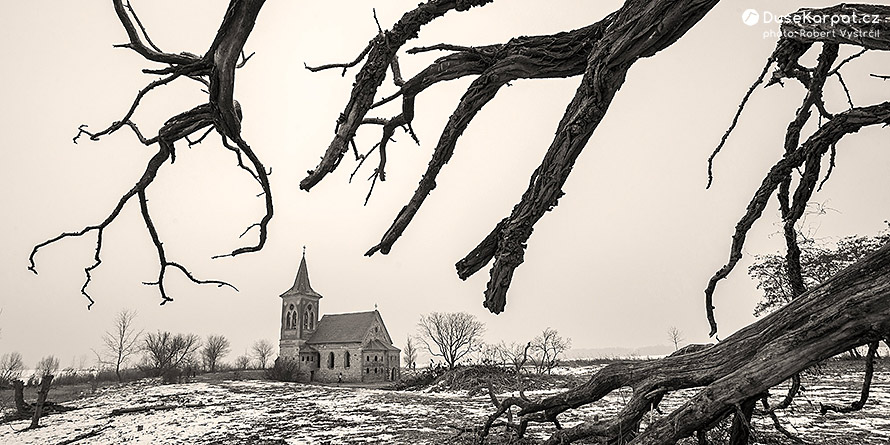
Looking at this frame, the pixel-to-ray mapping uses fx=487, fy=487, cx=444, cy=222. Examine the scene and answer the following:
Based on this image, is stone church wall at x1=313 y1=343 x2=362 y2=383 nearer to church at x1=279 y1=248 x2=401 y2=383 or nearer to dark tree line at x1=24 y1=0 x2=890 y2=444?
church at x1=279 y1=248 x2=401 y2=383

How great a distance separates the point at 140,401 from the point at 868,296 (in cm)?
2004

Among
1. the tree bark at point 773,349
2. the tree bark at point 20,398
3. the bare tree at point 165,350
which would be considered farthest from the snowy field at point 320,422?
the bare tree at point 165,350

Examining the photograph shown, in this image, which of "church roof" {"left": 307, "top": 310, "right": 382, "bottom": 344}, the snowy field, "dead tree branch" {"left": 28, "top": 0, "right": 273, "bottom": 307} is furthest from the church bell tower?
"dead tree branch" {"left": 28, "top": 0, "right": 273, "bottom": 307}

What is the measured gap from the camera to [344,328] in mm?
48969

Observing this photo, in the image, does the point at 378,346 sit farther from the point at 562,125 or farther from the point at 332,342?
the point at 562,125

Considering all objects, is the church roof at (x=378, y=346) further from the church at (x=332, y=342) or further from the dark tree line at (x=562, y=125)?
the dark tree line at (x=562, y=125)

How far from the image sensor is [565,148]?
2.17 meters

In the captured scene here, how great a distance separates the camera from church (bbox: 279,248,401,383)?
46.3 meters

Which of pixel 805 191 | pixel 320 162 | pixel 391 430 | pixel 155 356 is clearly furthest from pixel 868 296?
pixel 155 356

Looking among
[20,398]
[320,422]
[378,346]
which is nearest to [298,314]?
[378,346]

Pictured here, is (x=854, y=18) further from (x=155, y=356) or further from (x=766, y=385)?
(x=155, y=356)

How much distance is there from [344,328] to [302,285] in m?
6.26

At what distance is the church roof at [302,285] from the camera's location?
49.8 metres

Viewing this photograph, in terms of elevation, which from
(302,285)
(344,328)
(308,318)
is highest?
(302,285)
